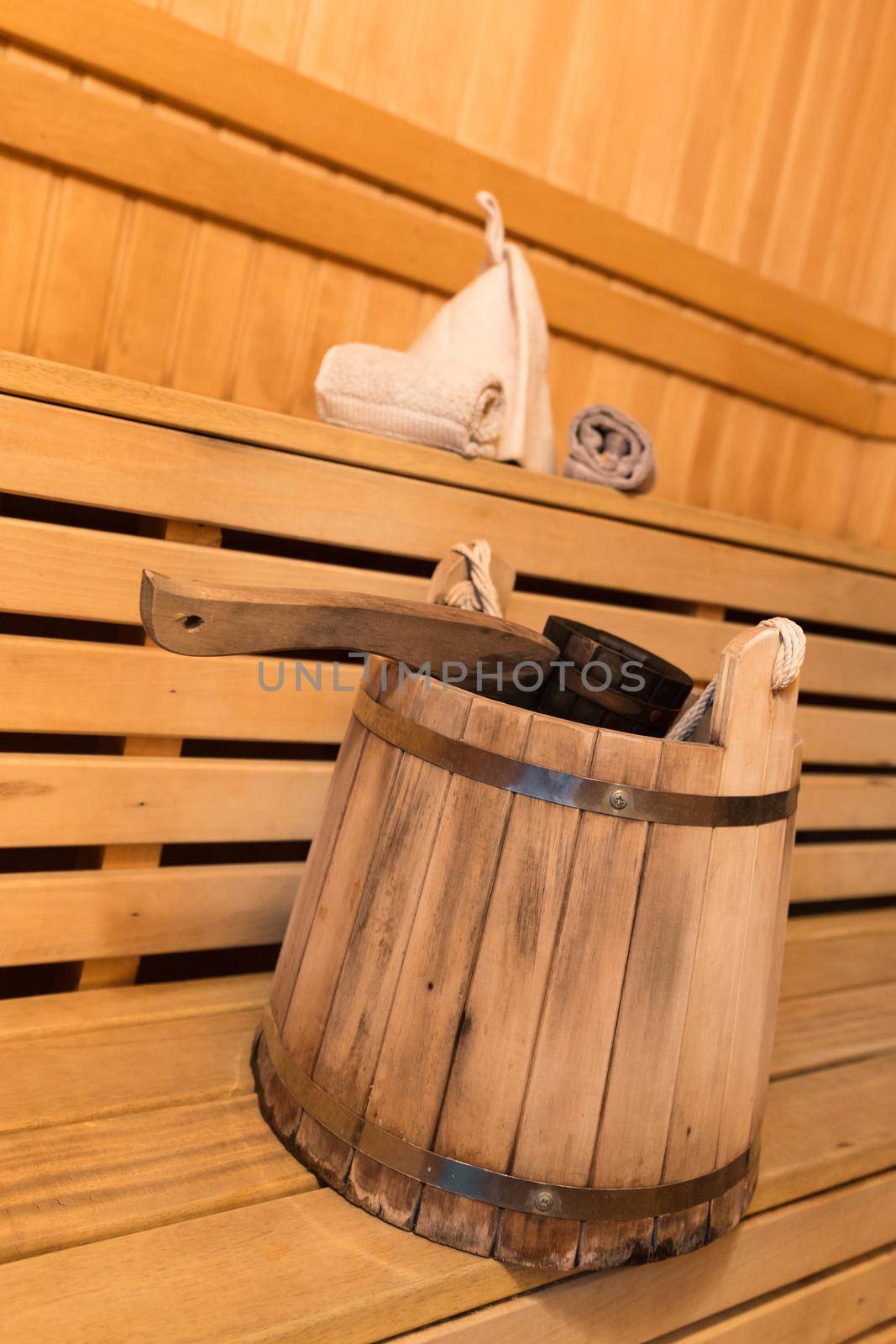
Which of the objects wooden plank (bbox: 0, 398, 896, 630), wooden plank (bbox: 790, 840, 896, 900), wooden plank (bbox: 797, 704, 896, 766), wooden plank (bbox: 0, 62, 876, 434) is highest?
wooden plank (bbox: 0, 62, 876, 434)

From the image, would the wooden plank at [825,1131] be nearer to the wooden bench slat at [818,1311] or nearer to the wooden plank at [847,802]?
the wooden bench slat at [818,1311]

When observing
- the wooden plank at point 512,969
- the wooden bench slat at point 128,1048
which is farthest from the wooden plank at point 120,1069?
the wooden plank at point 512,969

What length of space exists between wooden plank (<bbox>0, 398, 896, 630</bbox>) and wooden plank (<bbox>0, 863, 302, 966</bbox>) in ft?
1.32

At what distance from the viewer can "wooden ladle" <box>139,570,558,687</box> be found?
2.60 feet

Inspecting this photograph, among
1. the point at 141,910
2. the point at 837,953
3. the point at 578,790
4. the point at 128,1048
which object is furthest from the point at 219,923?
the point at 837,953

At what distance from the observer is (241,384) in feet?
5.85

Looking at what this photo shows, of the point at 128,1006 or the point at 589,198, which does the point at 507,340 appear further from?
the point at 128,1006

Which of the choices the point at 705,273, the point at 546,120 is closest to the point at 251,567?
the point at 546,120

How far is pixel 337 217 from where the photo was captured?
1.79 meters

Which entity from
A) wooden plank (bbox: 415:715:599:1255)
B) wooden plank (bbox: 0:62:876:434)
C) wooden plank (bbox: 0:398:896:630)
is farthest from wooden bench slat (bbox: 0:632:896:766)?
wooden plank (bbox: 0:62:876:434)

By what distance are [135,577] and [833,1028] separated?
1080 millimetres

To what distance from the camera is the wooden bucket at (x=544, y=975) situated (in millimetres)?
855

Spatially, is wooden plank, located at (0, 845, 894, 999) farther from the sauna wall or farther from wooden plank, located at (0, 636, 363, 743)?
the sauna wall

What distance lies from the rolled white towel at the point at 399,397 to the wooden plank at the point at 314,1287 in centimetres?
84
